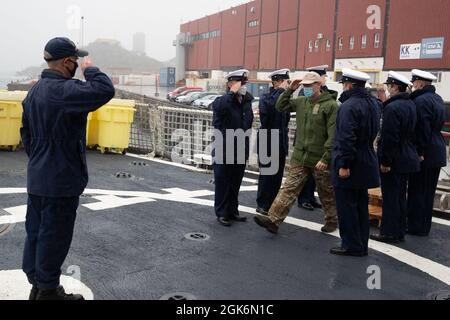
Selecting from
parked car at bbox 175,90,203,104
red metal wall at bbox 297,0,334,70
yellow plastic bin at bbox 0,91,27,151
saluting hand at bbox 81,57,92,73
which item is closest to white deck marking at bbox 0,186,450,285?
saluting hand at bbox 81,57,92,73

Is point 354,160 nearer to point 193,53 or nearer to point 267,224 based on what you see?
point 267,224

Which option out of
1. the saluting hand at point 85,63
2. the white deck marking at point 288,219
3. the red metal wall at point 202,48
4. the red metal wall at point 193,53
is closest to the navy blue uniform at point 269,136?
the white deck marking at point 288,219

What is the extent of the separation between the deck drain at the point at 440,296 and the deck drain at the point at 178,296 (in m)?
2.02

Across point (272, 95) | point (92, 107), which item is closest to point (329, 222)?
point (272, 95)

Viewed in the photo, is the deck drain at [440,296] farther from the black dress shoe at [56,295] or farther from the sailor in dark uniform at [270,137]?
the black dress shoe at [56,295]

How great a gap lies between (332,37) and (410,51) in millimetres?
9699

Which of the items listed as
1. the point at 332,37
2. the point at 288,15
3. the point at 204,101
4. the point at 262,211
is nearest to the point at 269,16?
the point at 288,15

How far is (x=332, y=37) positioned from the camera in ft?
147

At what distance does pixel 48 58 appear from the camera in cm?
338

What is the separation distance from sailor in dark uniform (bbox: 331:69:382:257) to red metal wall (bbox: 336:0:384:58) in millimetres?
37378

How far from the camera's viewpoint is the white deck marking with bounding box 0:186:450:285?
4.69 meters

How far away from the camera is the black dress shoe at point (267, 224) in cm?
556
